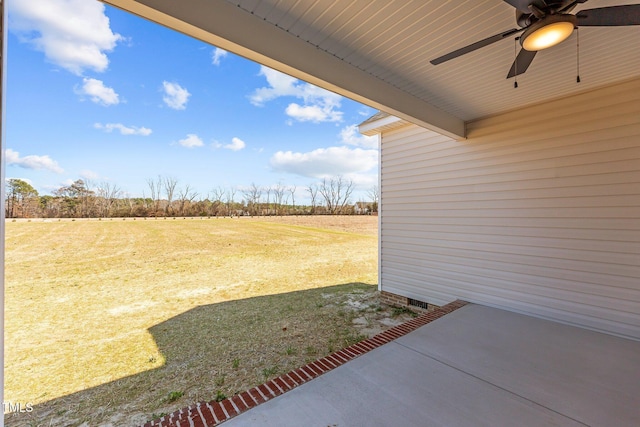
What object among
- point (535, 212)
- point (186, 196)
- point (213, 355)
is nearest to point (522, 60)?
point (535, 212)

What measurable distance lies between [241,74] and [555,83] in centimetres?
1567

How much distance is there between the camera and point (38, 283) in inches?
248

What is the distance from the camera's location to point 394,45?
6.82 ft

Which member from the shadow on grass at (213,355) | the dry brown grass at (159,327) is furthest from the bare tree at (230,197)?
the shadow on grass at (213,355)

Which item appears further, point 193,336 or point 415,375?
point 193,336

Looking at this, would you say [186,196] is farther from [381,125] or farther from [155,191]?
[381,125]

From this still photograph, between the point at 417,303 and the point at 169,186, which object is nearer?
the point at 417,303

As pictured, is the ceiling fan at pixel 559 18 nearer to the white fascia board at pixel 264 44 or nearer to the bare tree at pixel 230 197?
the white fascia board at pixel 264 44

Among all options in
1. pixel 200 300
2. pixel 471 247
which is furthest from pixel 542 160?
pixel 200 300

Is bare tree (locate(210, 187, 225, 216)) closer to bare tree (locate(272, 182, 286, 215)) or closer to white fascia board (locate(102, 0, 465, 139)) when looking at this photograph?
bare tree (locate(272, 182, 286, 215))

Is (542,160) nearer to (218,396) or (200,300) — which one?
(218,396)

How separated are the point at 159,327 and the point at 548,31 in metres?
5.42

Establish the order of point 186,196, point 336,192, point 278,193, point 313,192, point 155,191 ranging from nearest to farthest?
point 155,191 → point 186,196 → point 336,192 → point 313,192 → point 278,193

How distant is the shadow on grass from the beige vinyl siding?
1.86 m
